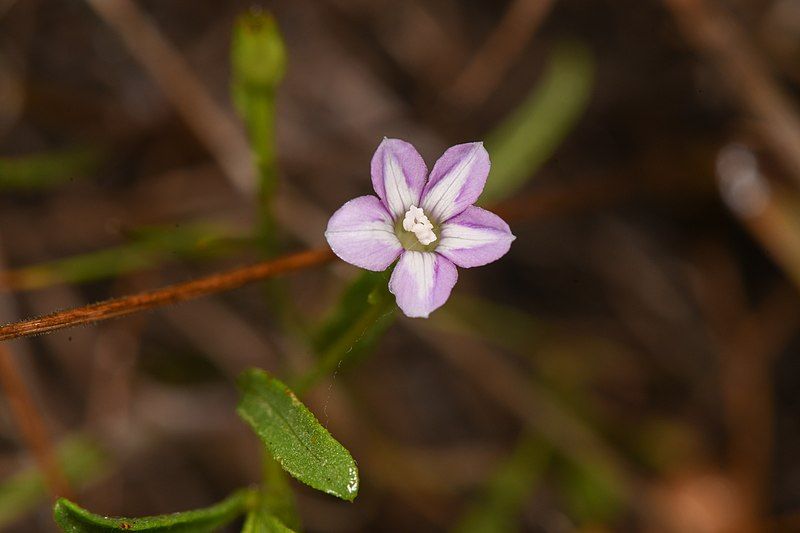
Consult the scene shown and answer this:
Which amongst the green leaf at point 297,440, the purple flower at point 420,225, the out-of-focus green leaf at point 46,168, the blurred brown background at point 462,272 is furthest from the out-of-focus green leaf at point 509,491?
the out-of-focus green leaf at point 46,168

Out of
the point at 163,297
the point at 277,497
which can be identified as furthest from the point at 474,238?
the point at 277,497

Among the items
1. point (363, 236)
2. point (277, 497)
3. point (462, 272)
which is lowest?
point (277, 497)

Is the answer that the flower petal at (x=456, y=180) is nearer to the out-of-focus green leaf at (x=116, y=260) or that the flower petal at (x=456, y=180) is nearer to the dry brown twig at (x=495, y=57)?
the out-of-focus green leaf at (x=116, y=260)

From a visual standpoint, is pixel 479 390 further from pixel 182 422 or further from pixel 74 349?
pixel 74 349

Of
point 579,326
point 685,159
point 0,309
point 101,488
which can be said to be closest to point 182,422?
point 101,488

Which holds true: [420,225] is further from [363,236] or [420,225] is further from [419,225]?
[363,236]
